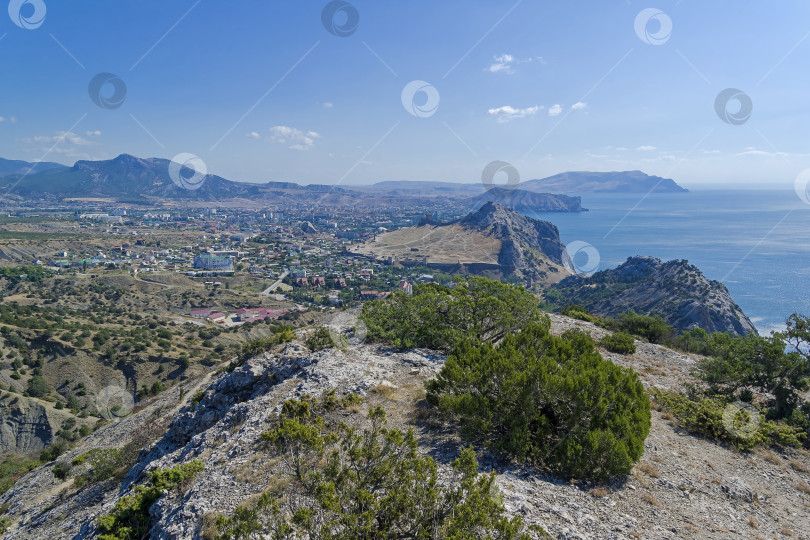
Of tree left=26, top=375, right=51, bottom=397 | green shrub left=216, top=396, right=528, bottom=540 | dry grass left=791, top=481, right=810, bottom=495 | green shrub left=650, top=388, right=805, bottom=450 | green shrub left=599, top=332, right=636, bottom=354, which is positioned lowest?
tree left=26, top=375, right=51, bottom=397

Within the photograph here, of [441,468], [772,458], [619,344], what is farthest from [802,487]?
[619,344]

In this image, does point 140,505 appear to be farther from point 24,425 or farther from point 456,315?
point 24,425

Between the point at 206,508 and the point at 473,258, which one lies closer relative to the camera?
the point at 206,508

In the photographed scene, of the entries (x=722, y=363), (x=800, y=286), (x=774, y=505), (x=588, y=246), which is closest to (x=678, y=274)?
(x=800, y=286)

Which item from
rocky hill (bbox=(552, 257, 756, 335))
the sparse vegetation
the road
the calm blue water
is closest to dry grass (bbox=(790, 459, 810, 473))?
the sparse vegetation

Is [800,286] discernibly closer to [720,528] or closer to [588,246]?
[588,246]

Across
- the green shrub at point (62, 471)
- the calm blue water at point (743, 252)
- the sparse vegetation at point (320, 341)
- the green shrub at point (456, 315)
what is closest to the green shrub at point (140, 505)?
the sparse vegetation at point (320, 341)

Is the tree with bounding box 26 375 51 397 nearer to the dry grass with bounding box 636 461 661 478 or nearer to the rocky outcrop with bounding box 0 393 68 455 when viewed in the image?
the rocky outcrop with bounding box 0 393 68 455
